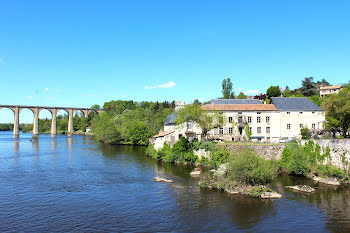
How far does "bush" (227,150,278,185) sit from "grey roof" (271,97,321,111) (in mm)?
24242

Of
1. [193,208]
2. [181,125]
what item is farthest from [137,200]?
[181,125]

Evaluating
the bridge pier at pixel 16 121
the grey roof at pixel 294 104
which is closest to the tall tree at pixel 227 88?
the grey roof at pixel 294 104

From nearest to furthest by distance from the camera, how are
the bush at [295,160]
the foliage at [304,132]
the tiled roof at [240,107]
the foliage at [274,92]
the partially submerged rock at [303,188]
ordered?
the partially submerged rock at [303,188] → the bush at [295,160] → the foliage at [304,132] → the tiled roof at [240,107] → the foliage at [274,92]

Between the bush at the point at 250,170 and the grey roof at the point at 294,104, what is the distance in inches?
954

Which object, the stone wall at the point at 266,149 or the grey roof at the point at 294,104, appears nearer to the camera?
the stone wall at the point at 266,149

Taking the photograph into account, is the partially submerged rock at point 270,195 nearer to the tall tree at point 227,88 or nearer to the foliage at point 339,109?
the foliage at point 339,109

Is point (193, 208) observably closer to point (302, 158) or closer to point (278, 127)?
point (302, 158)

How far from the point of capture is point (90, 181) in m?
32.2

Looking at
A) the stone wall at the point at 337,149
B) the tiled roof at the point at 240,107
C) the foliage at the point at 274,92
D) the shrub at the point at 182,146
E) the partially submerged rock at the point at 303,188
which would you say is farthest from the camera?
the foliage at the point at 274,92

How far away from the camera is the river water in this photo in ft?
63.4

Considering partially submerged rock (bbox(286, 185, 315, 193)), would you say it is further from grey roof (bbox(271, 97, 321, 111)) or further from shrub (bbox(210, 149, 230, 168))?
grey roof (bbox(271, 97, 321, 111))

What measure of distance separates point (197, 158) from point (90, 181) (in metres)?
16.9

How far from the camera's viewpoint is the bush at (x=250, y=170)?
26.2 meters

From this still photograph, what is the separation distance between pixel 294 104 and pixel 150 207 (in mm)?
36086
